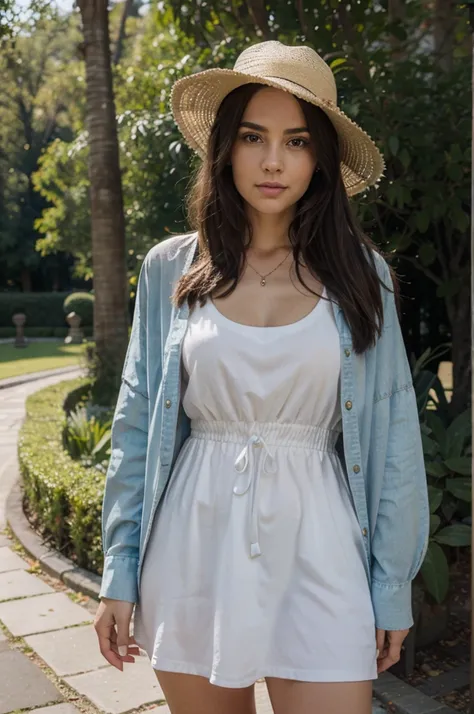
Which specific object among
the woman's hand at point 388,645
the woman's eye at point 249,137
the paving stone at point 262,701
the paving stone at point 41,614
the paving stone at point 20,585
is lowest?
the paving stone at point 20,585

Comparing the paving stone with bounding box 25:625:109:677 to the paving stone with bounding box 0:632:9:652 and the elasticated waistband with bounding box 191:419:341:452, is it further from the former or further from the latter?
the elasticated waistband with bounding box 191:419:341:452

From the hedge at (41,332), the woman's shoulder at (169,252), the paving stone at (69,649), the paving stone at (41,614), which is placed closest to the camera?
the woman's shoulder at (169,252)

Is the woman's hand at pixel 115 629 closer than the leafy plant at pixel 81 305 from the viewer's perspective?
Yes

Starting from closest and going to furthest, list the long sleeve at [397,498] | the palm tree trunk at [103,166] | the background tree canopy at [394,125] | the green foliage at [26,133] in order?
the long sleeve at [397,498]
the background tree canopy at [394,125]
the palm tree trunk at [103,166]
the green foliage at [26,133]

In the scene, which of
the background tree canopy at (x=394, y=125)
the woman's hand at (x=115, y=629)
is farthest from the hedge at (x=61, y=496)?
the woman's hand at (x=115, y=629)

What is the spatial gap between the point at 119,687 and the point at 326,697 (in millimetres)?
2041

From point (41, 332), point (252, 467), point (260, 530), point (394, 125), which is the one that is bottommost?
point (41, 332)

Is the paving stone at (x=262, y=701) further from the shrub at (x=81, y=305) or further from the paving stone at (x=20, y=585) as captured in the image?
the shrub at (x=81, y=305)

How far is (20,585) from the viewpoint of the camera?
16.6 ft

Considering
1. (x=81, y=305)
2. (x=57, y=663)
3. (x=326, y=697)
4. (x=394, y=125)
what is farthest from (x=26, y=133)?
(x=326, y=697)

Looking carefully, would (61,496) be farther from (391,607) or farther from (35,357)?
(35,357)

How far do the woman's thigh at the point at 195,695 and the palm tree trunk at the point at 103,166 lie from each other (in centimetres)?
645

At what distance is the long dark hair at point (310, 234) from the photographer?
1965mm

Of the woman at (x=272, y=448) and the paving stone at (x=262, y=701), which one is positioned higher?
the woman at (x=272, y=448)
